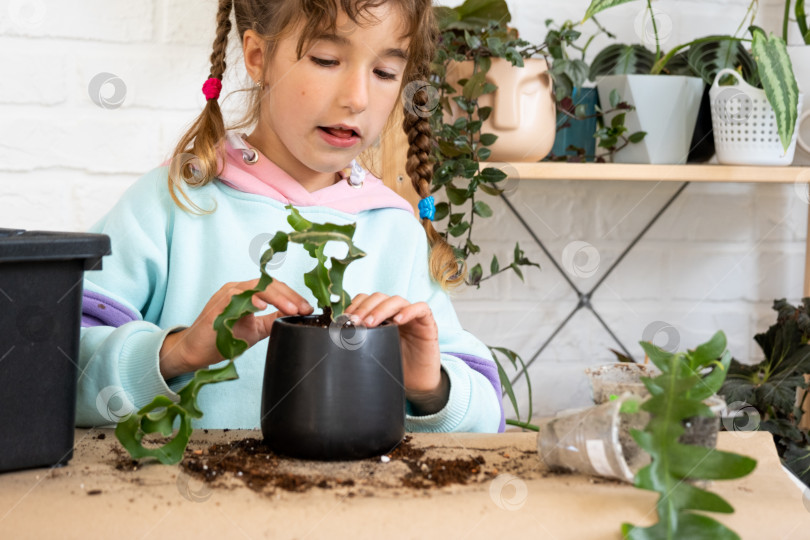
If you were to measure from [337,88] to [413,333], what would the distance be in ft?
0.93

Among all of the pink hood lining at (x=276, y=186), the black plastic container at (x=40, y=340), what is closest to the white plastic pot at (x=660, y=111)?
the pink hood lining at (x=276, y=186)

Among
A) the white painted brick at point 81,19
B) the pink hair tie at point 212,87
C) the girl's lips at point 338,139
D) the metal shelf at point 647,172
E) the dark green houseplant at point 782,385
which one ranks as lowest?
the dark green houseplant at point 782,385

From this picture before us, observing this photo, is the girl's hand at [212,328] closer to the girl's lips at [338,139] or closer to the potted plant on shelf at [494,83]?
the girl's lips at [338,139]

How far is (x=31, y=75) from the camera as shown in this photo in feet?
4.16

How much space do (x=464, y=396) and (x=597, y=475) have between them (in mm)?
278

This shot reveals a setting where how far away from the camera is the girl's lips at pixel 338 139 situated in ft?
3.00

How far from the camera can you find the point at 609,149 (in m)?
1.43

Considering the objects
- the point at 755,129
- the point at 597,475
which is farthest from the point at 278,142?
the point at 755,129

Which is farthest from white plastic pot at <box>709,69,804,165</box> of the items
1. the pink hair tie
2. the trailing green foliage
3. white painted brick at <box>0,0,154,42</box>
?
white painted brick at <box>0,0,154,42</box>

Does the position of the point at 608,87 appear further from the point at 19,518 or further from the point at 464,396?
the point at 19,518

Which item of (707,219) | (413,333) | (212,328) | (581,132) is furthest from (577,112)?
(212,328)

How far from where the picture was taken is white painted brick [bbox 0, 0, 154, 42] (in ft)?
4.11

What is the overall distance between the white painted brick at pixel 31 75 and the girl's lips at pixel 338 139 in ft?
1.88

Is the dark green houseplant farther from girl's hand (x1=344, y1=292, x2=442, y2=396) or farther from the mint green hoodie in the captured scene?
girl's hand (x1=344, y1=292, x2=442, y2=396)
